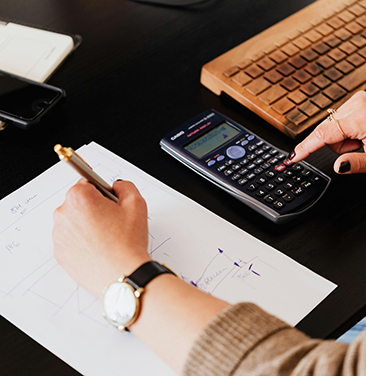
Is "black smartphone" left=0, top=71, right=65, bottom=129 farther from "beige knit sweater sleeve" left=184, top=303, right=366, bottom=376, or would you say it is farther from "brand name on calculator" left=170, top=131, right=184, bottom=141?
"beige knit sweater sleeve" left=184, top=303, right=366, bottom=376

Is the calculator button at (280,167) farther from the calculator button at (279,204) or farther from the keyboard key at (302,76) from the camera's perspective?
the keyboard key at (302,76)

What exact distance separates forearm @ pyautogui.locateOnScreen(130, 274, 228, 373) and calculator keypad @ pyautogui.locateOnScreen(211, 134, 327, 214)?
18 cm

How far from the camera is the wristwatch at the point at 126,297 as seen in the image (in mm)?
418

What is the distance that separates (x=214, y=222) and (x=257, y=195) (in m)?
0.07

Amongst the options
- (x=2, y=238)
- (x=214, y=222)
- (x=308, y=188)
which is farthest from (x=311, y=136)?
(x=2, y=238)

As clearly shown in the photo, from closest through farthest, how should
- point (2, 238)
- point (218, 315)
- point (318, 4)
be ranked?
point (218, 315) → point (2, 238) → point (318, 4)

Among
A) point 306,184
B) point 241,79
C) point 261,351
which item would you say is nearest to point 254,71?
point 241,79

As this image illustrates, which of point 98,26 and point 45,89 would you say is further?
point 98,26

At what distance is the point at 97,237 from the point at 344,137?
387mm

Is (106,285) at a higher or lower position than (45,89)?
lower

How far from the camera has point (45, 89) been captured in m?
0.67

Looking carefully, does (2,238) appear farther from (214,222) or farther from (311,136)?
(311,136)

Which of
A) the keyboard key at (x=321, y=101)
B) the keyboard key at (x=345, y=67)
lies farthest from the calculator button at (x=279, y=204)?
the keyboard key at (x=345, y=67)

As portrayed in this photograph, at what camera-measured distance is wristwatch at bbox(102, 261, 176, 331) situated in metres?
0.42
